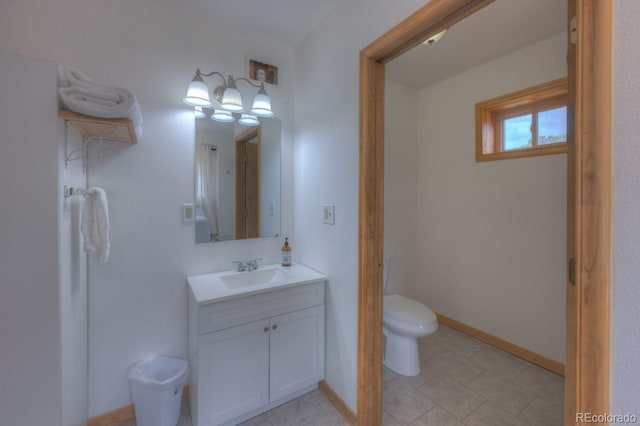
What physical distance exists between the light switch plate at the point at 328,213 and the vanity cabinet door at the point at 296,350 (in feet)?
1.90

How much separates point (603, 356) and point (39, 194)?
1816 millimetres

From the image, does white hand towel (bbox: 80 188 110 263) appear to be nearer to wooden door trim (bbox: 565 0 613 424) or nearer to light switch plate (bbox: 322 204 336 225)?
light switch plate (bbox: 322 204 336 225)

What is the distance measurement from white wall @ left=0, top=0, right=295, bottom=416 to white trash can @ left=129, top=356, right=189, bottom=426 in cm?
17

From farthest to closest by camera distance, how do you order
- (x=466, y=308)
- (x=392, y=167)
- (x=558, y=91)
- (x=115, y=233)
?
(x=392, y=167) → (x=466, y=308) → (x=558, y=91) → (x=115, y=233)

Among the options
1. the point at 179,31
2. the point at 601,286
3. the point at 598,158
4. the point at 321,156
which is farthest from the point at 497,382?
the point at 179,31

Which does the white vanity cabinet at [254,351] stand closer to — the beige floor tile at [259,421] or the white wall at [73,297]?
the beige floor tile at [259,421]

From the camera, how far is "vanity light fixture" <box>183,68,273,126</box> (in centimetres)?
166

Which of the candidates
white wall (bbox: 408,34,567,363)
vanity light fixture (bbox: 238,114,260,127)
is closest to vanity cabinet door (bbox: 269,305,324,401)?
vanity light fixture (bbox: 238,114,260,127)

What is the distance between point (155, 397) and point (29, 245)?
1.01m

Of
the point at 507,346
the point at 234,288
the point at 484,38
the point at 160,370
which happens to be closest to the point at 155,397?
the point at 160,370

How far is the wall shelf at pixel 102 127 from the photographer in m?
1.09

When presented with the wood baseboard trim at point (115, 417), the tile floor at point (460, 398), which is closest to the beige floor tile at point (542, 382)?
the tile floor at point (460, 398)

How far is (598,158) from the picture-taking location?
26.9 inches

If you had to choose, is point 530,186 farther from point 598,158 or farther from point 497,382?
point 598,158
